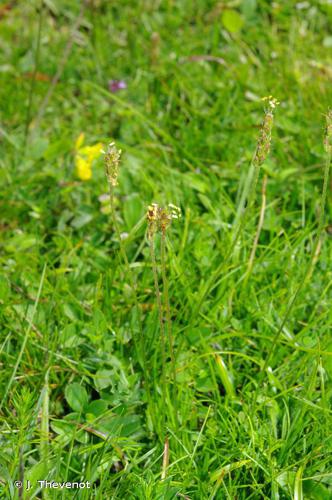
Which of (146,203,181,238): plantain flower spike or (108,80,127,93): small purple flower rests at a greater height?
(146,203,181,238): plantain flower spike

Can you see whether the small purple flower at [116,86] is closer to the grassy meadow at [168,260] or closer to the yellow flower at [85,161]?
the grassy meadow at [168,260]

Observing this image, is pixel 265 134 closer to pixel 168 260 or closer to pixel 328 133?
pixel 328 133

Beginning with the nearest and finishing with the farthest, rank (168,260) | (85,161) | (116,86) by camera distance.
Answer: (168,260), (85,161), (116,86)

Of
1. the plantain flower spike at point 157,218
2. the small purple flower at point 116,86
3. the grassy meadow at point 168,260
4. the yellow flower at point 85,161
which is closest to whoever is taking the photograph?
the plantain flower spike at point 157,218

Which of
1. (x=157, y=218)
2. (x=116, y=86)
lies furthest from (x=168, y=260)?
(x=116, y=86)

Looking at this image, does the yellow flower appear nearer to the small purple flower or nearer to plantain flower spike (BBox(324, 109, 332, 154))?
the small purple flower

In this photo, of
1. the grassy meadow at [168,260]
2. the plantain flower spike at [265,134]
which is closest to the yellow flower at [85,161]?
the grassy meadow at [168,260]

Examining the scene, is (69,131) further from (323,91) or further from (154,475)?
(154,475)

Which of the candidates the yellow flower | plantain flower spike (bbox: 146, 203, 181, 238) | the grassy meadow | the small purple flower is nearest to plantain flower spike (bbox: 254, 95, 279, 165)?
the grassy meadow

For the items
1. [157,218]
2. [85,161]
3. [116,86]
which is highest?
[157,218]

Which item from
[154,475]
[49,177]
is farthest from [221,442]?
[49,177]
